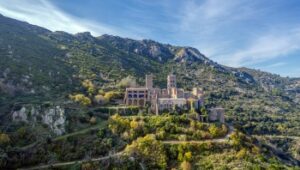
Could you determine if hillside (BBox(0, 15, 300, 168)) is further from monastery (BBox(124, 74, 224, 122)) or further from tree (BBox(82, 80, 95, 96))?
monastery (BBox(124, 74, 224, 122))

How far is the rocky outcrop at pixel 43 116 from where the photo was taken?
66750 mm

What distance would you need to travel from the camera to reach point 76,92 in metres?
87.9

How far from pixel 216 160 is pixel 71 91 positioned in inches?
1820

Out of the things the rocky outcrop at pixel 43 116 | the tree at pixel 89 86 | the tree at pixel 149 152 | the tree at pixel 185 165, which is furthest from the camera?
the tree at pixel 89 86

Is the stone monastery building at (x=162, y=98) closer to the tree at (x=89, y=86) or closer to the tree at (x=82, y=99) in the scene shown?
the tree at (x=82, y=99)

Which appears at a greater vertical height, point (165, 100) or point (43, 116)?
point (165, 100)

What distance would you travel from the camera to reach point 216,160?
59.5 metres

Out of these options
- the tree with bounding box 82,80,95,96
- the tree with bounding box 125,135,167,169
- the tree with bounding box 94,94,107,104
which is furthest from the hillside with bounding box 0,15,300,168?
the tree with bounding box 125,135,167,169

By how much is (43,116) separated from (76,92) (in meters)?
20.1

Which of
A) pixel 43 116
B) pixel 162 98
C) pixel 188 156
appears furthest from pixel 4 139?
pixel 162 98

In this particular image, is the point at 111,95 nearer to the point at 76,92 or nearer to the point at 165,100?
the point at 76,92

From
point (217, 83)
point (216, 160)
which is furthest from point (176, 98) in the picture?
point (217, 83)

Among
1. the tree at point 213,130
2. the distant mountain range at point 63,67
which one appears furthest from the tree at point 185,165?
the distant mountain range at point 63,67

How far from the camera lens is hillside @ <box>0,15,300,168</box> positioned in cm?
6300
